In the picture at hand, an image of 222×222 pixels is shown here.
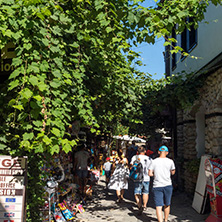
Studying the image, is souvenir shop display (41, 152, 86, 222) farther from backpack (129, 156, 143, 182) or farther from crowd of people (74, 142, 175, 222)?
backpack (129, 156, 143, 182)

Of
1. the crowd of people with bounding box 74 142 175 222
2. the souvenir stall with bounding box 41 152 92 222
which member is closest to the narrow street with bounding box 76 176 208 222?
the crowd of people with bounding box 74 142 175 222

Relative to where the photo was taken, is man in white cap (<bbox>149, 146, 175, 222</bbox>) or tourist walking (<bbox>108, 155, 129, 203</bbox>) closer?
man in white cap (<bbox>149, 146, 175, 222</bbox>)

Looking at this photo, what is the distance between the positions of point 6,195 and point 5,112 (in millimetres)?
1069

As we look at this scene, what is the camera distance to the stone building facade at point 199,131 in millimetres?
7653

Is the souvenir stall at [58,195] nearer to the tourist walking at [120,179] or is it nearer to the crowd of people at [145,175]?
the crowd of people at [145,175]

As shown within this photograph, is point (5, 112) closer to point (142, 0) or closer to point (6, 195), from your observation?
point (6, 195)

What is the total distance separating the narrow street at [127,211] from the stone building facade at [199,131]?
94cm

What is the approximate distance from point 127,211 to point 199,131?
3.60 m

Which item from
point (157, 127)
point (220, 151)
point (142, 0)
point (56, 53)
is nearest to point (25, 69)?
point (56, 53)

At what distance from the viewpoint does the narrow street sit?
7336 millimetres

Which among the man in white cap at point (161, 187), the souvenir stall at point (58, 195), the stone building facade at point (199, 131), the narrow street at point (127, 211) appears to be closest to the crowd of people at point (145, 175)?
the man in white cap at point (161, 187)

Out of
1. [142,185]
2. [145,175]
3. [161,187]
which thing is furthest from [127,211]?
[161,187]

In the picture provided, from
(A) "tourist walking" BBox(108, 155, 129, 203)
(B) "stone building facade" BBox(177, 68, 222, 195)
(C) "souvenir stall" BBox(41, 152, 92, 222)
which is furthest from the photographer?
(A) "tourist walking" BBox(108, 155, 129, 203)

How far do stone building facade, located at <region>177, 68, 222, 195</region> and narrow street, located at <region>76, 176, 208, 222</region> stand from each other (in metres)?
0.94
